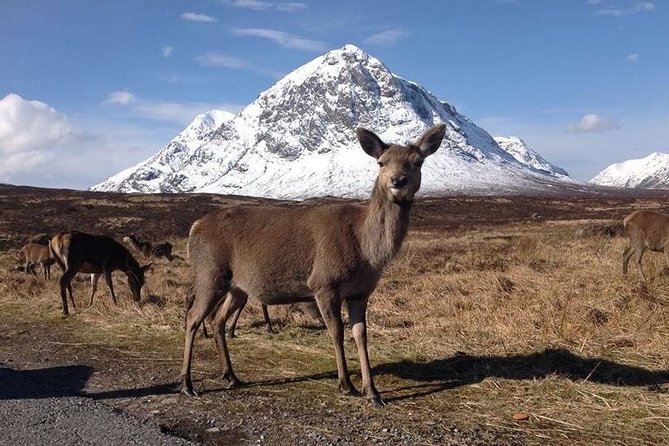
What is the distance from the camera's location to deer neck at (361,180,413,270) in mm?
7844

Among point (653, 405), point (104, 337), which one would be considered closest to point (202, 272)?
point (104, 337)

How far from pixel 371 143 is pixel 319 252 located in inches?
58.8

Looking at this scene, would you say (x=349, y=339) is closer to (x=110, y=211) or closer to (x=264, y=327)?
(x=264, y=327)

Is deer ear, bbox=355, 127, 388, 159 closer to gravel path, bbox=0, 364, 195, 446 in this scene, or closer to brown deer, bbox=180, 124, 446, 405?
brown deer, bbox=180, 124, 446, 405

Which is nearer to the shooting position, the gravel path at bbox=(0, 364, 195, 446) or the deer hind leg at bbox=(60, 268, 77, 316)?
the gravel path at bbox=(0, 364, 195, 446)

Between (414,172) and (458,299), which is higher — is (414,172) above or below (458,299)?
above

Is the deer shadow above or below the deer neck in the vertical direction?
below

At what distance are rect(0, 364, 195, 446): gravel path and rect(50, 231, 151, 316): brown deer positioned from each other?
7.57 m

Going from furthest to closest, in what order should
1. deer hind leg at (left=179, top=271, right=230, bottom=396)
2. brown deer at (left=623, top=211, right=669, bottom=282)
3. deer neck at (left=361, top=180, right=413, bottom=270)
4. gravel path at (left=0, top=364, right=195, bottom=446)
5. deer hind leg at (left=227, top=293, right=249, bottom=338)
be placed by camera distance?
brown deer at (left=623, top=211, right=669, bottom=282)
deer hind leg at (left=227, top=293, right=249, bottom=338)
deer hind leg at (left=179, top=271, right=230, bottom=396)
deer neck at (left=361, top=180, right=413, bottom=270)
gravel path at (left=0, top=364, right=195, bottom=446)

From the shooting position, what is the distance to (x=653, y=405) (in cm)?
670

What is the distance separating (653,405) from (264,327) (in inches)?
256

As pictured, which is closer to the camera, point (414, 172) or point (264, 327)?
point (414, 172)

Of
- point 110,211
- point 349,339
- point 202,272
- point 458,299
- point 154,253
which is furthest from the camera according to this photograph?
point 110,211

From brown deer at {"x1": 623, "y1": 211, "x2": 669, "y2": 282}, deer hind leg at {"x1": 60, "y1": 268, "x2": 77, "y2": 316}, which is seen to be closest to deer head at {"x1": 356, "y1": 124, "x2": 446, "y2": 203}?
deer hind leg at {"x1": 60, "y1": 268, "x2": 77, "y2": 316}
